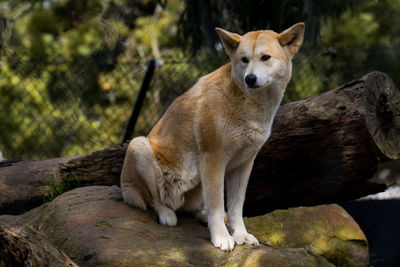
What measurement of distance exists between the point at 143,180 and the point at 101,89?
13.4ft

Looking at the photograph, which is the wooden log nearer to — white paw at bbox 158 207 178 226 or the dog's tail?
white paw at bbox 158 207 178 226

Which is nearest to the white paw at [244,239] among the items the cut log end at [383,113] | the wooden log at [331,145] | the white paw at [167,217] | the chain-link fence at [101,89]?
the white paw at [167,217]

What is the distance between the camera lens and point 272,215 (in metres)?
5.21

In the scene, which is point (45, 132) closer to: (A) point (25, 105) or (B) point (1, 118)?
(A) point (25, 105)

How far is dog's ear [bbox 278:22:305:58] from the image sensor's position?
3.59 meters

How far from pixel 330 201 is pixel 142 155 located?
6.23ft

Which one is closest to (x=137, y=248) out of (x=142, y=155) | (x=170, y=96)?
(x=142, y=155)

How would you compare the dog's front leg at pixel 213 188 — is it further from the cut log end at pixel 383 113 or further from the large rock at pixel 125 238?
the cut log end at pixel 383 113

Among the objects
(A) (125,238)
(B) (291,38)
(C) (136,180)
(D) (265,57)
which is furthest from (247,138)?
(A) (125,238)

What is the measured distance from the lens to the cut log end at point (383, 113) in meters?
3.85

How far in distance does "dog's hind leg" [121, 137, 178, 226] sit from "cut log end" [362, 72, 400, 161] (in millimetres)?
1802

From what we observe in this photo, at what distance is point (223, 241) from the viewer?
3.33 meters

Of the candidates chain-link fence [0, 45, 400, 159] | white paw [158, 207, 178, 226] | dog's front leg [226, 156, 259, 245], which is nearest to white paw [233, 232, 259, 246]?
dog's front leg [226, 156, 259, 245]

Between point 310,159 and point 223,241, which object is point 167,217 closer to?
point 223,241
